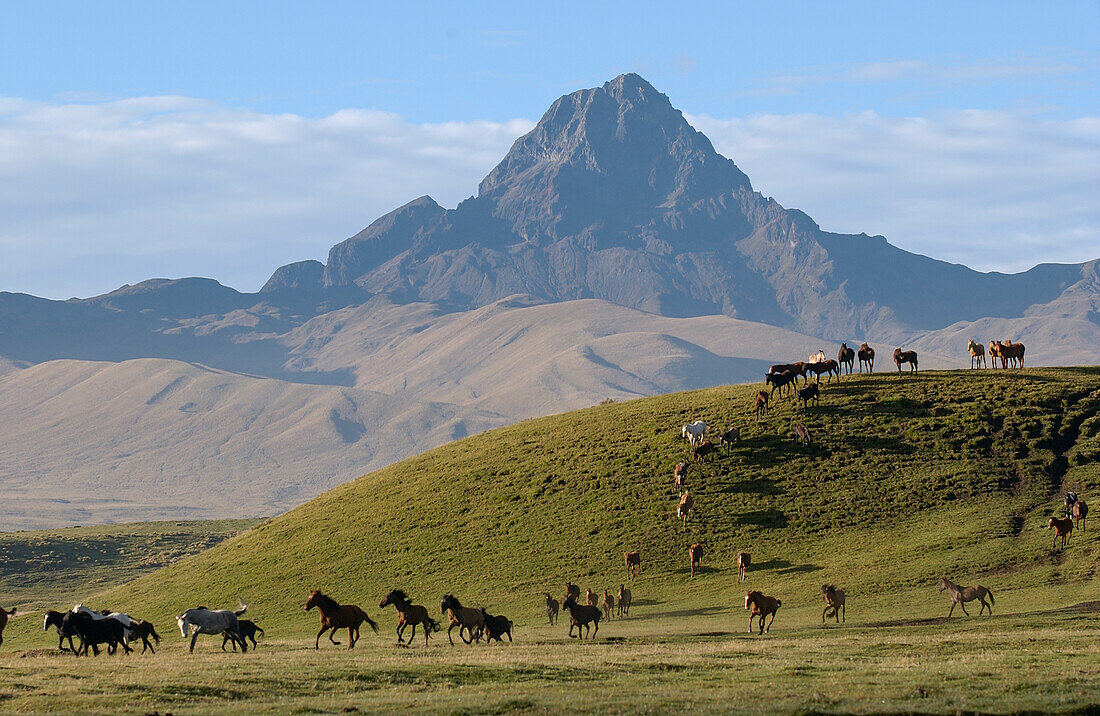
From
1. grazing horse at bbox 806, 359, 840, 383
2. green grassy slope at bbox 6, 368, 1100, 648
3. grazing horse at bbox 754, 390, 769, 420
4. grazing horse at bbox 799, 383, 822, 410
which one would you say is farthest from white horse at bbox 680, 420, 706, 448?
grazing horse at bbox 806, 359, 840, 383

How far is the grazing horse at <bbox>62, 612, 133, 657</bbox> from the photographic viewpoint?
37.7 metres

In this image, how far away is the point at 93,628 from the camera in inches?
1496

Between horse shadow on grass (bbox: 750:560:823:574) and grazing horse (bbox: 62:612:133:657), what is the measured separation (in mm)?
34941

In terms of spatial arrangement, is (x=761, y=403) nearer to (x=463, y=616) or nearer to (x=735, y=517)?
Result: (x=735, y=517)

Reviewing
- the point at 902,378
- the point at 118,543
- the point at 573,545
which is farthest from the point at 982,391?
the point at 118,543

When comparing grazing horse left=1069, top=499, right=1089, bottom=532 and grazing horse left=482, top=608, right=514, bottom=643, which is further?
grazing horse left=1069, top=499, right=1089, bottom=532

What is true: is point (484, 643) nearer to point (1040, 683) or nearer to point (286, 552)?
point (1040, 683)

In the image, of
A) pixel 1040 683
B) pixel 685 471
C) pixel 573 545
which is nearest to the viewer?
pixel 1040 683

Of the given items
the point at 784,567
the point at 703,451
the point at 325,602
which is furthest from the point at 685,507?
the point at 325,602

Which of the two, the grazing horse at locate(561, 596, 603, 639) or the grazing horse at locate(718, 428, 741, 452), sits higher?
the grazing horse at locate(718, 428, 741, 452)

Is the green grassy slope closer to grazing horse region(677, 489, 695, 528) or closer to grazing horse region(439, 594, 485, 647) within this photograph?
grazing horse region(677, 489, 695, 528)

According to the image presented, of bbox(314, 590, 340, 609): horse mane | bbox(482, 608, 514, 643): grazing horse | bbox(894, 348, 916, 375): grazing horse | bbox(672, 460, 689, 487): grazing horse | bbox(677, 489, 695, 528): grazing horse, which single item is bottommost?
bbox(482, 608, 514, 643): grazing horse

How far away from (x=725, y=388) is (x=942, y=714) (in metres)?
68.1

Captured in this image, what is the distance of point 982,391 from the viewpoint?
81.0m
